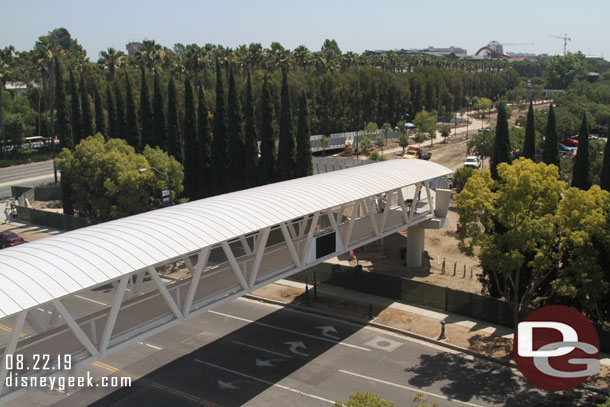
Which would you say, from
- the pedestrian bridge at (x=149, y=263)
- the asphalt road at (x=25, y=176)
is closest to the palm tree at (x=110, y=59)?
the asphalt road at (x=25, y=176)

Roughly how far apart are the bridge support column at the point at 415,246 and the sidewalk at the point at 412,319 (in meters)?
4.80

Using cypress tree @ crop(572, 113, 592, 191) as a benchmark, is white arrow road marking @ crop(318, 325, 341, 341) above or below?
below

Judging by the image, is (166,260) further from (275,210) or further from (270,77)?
(270,77)

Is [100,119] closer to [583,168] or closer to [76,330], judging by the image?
[583,168]

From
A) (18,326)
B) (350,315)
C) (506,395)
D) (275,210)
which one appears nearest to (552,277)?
(506,395)

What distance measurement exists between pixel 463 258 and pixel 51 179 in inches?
1941

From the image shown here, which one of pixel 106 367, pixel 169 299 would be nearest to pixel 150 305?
pixel 169 299

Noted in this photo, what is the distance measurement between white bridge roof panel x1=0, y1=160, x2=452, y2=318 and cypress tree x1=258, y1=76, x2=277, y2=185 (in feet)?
64.1

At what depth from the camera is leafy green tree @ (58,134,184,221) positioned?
129ft

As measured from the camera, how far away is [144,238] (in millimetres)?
17844

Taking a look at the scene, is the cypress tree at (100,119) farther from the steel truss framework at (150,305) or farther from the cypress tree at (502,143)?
the cypress tree at (502,143)

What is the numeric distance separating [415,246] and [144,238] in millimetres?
20002

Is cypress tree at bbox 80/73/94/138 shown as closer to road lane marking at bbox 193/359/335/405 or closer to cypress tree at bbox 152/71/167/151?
cypress tree at bbox 152/71/167/151

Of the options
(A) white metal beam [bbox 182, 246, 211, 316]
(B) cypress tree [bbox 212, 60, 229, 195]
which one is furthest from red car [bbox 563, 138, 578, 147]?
(A) white metal beam [bbox 182, 246, 211, 316]
